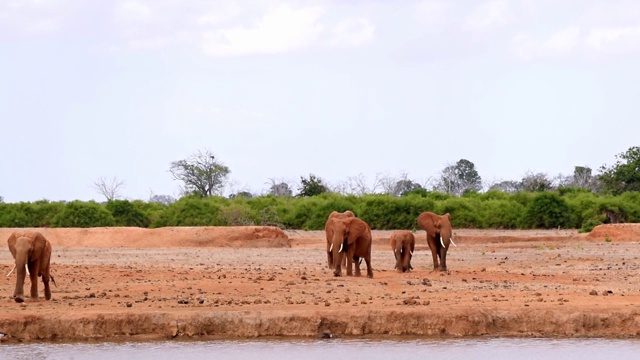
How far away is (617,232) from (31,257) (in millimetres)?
27086

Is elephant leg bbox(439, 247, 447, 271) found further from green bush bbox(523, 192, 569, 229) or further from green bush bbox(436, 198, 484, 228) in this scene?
green bush bbox(523, 192, 569, 229)

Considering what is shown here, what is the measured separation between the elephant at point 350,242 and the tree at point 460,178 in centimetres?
6569

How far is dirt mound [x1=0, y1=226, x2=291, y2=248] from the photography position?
40.2 metres

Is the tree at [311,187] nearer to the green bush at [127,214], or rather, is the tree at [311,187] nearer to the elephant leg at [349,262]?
the green bush at [127,214]

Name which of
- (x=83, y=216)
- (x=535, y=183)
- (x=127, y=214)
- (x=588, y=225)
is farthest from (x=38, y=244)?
(x=535, y=183)

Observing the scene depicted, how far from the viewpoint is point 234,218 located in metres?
51.1

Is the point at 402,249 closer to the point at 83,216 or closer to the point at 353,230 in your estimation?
the point at 353,230

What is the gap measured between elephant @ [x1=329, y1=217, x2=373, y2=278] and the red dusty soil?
443 mm

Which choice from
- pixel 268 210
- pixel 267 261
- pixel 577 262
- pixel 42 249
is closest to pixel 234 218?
pixel 268 210

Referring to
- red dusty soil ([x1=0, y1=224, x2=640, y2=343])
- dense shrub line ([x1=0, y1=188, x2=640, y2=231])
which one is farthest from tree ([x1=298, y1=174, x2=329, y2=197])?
red dusty soil ([x1=0, y1=224, x2=640, y2=343])

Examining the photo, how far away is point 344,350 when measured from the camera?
1645 centimetres

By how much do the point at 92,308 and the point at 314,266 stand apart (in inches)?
419

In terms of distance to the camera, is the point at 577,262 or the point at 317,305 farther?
the point at 577,262

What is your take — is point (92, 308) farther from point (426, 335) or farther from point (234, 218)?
point (234, 218)
